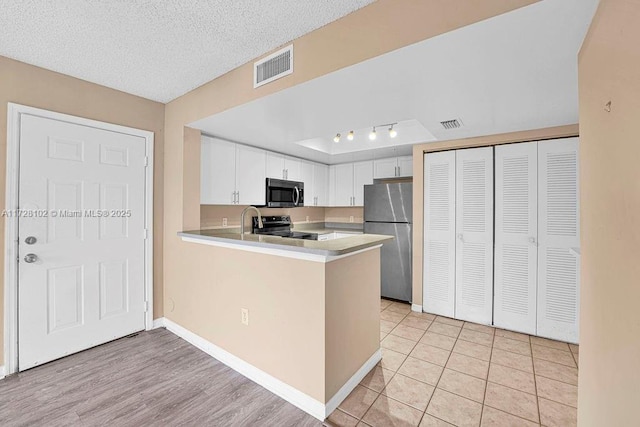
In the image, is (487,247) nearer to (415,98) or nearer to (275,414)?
(415,98)

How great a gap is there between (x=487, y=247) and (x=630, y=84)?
268 centimetres

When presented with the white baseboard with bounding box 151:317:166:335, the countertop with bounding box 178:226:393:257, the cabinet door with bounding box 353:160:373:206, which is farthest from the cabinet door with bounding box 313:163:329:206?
the white baseboard with bounding box 151:317:166:335

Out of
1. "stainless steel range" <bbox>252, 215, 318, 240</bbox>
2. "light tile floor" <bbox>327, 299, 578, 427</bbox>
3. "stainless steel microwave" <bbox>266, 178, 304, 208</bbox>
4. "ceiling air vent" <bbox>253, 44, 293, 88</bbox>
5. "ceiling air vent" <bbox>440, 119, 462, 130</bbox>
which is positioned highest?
"ceiling air vent" <bbox>253, 44, 293, 88</bbox>

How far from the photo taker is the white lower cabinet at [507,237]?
106 inches

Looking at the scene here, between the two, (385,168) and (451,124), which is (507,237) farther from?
(385,168)

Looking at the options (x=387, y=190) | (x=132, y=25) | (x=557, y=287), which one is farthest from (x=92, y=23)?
(x=557, y=287)

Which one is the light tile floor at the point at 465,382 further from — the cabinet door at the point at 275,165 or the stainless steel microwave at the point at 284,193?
the cabinet door at the point at 275,165

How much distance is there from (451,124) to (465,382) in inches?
89.1

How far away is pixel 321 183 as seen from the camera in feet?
15.8

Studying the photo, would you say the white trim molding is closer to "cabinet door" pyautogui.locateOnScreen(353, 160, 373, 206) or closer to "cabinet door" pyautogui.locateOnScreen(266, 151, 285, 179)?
"cabinet door" pyautogui.locateOnScreen(266, 151, 285, 179)

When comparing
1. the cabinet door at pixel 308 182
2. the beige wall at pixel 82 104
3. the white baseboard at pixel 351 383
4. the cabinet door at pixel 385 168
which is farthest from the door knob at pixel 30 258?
the cabinet door at pixel 385 168

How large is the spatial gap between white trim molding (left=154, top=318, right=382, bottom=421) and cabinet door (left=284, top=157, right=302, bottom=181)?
246 cm

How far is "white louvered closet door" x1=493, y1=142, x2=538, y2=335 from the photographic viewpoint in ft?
9.31

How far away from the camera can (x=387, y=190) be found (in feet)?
13.0
